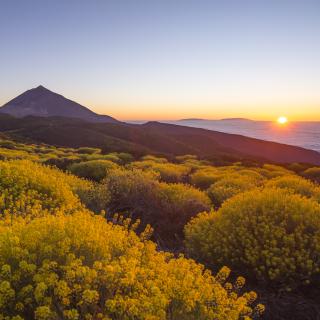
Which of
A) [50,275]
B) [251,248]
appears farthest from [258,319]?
[50,275]

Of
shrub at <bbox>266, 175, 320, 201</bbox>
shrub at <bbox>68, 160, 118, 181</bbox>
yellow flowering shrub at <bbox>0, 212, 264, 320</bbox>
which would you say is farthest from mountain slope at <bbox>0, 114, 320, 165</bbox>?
yellow flowering shrub at <bbox>0, 212, 264, 320</bbox>

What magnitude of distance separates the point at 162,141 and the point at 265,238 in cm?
7829

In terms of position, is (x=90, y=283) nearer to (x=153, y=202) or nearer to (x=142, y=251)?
(x=142, y=251)

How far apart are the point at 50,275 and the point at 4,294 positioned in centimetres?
35

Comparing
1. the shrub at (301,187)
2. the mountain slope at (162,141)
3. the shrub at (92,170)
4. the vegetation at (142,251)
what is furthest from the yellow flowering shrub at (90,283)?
the mountain slope at (162,141)

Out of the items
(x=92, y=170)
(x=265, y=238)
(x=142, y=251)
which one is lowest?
(x=92, y=170)

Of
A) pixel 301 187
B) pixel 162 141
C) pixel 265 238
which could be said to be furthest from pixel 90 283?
pixel 162 141

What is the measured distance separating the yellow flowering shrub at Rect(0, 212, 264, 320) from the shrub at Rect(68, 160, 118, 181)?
11.4 meters

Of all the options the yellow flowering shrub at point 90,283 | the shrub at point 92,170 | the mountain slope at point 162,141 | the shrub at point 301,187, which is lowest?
the mountain slope at point 162,141

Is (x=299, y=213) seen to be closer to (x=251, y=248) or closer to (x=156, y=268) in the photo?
(x=251, y=248)

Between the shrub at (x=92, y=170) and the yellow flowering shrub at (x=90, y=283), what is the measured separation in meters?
11.4

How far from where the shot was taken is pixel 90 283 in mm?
3316

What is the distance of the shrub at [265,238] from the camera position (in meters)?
5.46

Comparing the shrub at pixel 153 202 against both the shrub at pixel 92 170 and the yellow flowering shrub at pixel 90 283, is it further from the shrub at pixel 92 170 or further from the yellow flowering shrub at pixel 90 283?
the shrub at pixel 92 170
